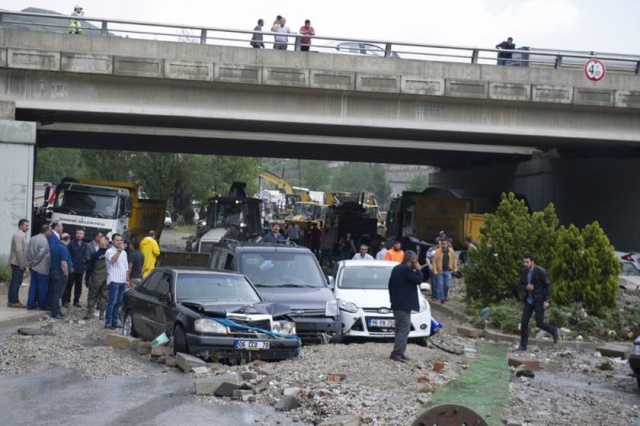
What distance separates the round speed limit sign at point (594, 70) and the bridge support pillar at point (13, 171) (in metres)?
16.6

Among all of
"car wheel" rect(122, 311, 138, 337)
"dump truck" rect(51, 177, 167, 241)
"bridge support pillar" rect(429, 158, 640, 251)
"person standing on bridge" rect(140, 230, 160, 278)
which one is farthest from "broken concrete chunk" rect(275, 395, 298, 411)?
"bridge support pillar" rect(429, 158, 640, 251)

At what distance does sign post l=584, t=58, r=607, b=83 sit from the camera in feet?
102

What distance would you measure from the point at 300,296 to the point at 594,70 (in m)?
18.1

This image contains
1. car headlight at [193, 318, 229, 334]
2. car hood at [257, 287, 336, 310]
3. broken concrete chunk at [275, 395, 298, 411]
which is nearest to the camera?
broken concrete chunk at [275, 395, 298, 411]

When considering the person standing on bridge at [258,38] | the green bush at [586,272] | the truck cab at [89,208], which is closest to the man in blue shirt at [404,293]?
the green bush at [586,272]

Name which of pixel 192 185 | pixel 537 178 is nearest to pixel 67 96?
pixel 537 178

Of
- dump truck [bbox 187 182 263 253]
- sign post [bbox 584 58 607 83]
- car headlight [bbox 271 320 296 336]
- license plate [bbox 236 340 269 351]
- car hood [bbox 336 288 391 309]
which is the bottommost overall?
license plate [bbox 236 340 269 351]

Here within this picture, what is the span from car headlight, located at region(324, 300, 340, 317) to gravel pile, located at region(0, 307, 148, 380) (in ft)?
11.1

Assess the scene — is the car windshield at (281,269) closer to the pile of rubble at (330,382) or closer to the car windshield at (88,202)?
the pile of rubble at (330,382)

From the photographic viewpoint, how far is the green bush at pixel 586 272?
20281 mm

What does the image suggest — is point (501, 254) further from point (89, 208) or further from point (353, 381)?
point (89, 208)

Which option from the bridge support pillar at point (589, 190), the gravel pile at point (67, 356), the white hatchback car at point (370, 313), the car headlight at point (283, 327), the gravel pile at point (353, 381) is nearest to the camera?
the gravel pile at point (353, 381)

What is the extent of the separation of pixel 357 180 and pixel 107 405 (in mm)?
142794

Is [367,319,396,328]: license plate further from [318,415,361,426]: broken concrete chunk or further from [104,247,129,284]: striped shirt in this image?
[318,415,361,426]: broken concrete chunk
